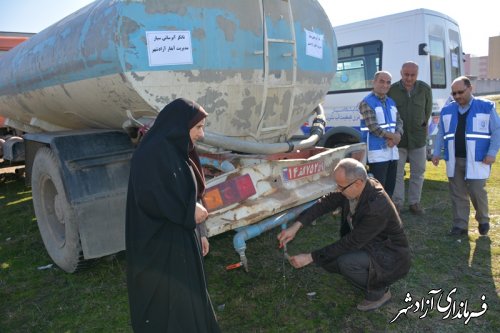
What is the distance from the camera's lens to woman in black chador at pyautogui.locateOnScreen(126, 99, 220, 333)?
1.88 m

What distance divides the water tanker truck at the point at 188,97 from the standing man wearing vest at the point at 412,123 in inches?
54.2

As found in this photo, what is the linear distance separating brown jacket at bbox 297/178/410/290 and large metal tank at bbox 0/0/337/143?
120 centimetres

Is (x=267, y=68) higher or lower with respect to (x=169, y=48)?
lower

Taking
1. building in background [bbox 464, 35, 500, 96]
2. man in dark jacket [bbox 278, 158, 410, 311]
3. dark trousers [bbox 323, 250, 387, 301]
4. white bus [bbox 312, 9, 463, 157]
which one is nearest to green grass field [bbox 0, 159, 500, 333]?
dark trousers [bbox 323, 250, 387, 301]

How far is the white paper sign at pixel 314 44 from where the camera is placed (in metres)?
3.63

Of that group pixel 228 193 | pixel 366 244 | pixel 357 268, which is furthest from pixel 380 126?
pixel 228 193

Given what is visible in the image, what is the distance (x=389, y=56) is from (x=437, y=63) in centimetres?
82

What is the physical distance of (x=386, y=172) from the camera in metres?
4.75

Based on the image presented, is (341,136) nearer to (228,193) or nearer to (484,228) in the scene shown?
(484,228)

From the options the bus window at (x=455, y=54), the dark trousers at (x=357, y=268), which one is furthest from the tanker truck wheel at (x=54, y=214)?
the bus window at (x=455, y=54)

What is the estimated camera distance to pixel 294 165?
339cm

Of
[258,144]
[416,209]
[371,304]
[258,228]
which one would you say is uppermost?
[258,144]

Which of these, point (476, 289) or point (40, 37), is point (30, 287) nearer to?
point (40, 37)

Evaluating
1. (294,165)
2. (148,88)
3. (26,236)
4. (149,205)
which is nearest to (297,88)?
(294,165)
